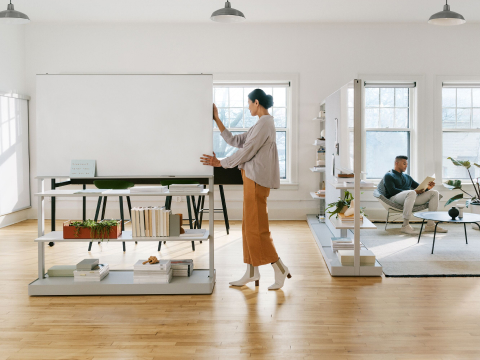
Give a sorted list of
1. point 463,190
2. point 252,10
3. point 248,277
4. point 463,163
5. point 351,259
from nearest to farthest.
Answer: point 248,277 → point 351,259 → point 252,10 → point 463,163 → point 463,190

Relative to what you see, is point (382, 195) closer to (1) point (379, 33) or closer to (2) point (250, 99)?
(1) point (379, 33)

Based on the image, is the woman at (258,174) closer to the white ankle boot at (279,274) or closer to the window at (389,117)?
the white ankle boot at (279,274)

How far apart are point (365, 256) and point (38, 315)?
2.77 meters

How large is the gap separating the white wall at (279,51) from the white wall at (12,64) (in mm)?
162

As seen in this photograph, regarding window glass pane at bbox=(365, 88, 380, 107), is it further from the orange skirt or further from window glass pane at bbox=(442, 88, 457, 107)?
the orange skirt

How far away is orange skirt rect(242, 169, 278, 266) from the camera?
11.6 ft

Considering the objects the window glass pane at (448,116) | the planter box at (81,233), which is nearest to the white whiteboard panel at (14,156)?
the planter box at (81,233)

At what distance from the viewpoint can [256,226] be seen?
11.7 feet

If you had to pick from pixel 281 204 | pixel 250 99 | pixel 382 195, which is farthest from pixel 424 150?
pixel 250 99

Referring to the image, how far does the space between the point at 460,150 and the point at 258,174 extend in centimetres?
512

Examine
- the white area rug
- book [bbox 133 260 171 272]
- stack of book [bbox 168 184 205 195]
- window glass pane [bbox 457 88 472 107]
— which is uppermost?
window glass pane [bbox 457 88 472 107]

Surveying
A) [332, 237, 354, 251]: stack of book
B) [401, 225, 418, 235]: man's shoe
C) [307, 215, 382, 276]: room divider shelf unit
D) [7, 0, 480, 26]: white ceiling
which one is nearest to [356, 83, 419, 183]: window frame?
[7, 0, 480, 26]: white ceiling

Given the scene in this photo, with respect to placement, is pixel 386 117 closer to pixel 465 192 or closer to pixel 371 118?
pixel 371 118

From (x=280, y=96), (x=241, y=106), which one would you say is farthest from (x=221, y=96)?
(x=280, y=96)
